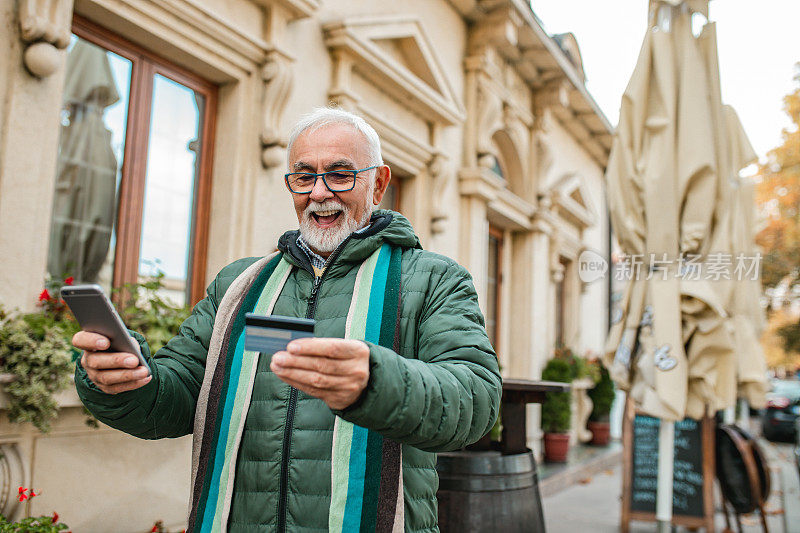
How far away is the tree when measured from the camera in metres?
17.6

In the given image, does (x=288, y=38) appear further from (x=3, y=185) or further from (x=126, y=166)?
(x=3, y=185)

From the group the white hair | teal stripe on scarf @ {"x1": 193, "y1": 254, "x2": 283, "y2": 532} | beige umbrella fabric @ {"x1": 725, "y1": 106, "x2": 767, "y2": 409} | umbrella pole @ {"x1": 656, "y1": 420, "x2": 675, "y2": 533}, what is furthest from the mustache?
beige umbrella fabric @ {"x1": 725, "y1": 106, "x2": 767, "y2": 409}

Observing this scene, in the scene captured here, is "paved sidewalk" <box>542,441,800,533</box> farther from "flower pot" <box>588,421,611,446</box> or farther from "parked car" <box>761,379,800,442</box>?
"parked car" <box>761,379,800,442</box>

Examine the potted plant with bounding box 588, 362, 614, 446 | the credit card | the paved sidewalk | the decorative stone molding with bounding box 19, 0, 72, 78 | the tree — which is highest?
the tree

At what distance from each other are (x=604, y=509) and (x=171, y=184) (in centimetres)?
479

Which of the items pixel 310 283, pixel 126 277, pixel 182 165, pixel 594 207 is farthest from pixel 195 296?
pixel 594 207

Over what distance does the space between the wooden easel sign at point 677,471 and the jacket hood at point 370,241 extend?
4139 mm

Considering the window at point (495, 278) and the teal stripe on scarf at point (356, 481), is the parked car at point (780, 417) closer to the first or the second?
the window at point (495, 278)

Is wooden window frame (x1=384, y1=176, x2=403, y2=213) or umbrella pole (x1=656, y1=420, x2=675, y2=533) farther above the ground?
wooden window frame (x1=384, y1=176, x2=403, y2=213)

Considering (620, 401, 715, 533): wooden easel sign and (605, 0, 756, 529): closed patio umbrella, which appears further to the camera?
(620, 401, 715, 533): wooden easel sign

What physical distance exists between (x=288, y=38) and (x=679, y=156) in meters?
2.75

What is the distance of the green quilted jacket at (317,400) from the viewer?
143 centimetres

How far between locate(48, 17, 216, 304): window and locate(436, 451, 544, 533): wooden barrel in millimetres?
1992

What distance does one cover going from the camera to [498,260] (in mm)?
8797
